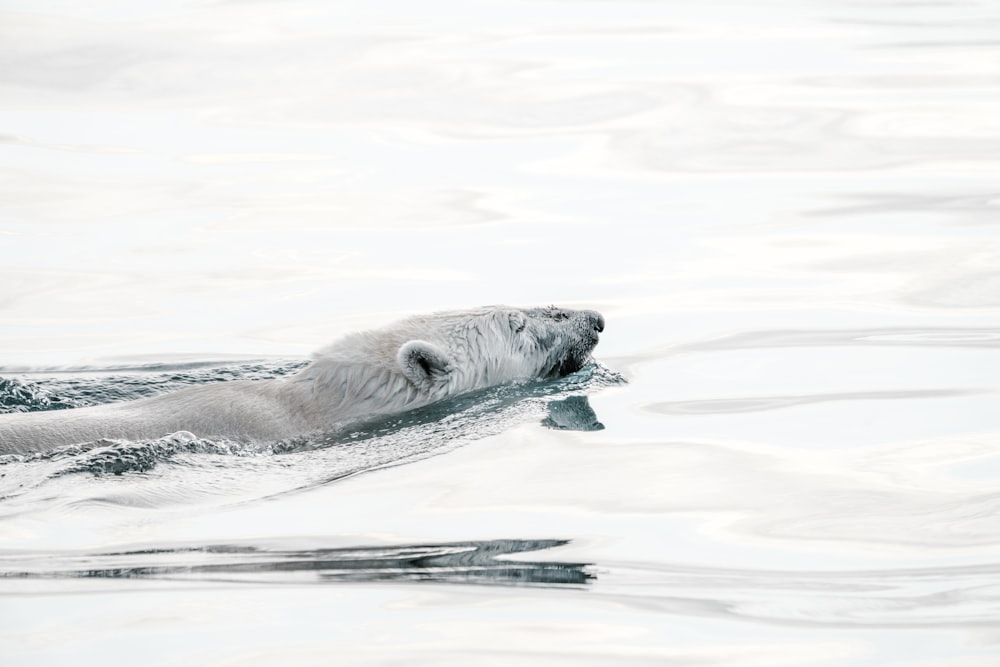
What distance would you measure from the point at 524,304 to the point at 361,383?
2.82 meters

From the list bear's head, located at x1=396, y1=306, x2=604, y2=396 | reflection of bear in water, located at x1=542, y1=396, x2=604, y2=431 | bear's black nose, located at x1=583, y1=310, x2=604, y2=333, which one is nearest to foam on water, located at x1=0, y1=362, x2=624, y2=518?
reflection of bear in water, located at x1=542, y1=396, x2=604, y2=431

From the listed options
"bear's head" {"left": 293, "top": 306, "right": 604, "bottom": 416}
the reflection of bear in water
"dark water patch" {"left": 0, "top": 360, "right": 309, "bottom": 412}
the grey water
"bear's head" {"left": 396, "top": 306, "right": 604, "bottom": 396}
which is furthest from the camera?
"dark water patch" {"left": 0, "top": 360, "right": 309, "bottom": 412}

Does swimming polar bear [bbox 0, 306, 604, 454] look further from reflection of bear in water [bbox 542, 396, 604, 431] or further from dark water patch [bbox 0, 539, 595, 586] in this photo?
dark water patch [bbox 0, 539, 595, 586]

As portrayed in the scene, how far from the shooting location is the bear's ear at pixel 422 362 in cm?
899

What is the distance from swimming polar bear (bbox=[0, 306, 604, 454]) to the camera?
27.2 feet

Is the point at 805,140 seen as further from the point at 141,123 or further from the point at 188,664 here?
the point at 188,664

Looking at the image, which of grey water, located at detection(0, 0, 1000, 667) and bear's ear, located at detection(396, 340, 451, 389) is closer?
grey water, located at detection(0, 0, 1000, 667)

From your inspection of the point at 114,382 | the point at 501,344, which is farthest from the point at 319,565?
the point at 114,382

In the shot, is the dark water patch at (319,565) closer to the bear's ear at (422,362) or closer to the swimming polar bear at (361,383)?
the swimming polar bear at (361,383)

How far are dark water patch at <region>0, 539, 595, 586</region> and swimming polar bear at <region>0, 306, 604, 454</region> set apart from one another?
2047 mm

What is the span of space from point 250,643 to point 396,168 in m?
11.3

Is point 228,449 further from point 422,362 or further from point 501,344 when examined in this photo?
point 501,344

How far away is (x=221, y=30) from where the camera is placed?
22781mm

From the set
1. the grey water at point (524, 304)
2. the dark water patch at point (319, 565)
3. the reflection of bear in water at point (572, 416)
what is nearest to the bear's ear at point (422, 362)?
the grey water at point (524, 304)
